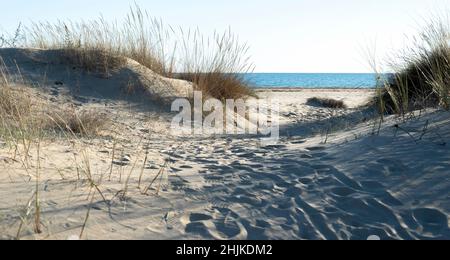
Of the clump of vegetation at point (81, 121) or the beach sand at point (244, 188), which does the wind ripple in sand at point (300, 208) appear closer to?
the beach sand at point (244, 188)

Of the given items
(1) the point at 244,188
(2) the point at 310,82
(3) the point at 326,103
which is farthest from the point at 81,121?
(2) the point at 310,82

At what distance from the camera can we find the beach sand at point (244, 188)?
7.02 feet

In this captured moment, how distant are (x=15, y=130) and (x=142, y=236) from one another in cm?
178

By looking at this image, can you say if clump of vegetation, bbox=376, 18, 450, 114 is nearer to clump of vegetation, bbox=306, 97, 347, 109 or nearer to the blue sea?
the blue sea

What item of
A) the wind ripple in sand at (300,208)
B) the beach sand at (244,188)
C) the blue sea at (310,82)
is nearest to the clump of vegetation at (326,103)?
the blue sea at (310,82)

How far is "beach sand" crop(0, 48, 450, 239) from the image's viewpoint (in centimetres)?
214

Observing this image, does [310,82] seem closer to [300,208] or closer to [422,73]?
[422,73]

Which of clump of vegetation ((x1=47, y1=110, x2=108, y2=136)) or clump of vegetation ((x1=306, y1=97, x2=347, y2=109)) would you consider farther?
clump of vegetation ((x1=306, y1=97, x2=347, y2=109))

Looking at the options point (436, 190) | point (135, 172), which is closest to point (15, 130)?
point (135, 172)

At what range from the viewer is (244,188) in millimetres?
2812

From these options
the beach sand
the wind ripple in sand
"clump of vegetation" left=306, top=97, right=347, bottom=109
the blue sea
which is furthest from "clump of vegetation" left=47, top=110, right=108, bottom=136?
"clump of vegetation" left=306, top=97, right=347, bottom=109

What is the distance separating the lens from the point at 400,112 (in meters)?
4.43

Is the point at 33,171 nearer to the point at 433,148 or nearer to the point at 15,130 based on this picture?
the point at 15,130

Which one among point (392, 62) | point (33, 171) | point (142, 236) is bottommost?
point (142, 236)
